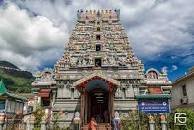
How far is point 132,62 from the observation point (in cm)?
3139

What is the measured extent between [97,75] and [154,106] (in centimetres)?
751

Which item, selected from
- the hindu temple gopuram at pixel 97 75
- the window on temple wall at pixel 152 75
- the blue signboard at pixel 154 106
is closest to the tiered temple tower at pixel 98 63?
the hindu temple gopuram at pixel 97 75

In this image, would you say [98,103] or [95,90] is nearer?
[95,90]

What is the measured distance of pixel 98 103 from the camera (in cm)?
3212

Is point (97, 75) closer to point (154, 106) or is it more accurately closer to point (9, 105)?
point (154, 106)

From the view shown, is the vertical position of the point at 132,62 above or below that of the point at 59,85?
above

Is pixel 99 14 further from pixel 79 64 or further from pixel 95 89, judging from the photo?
pixel 95 89

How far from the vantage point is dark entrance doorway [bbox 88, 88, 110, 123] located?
1073 inches

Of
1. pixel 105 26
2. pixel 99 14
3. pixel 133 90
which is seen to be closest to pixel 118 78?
pixel 133 90

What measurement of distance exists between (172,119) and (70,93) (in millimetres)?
14309

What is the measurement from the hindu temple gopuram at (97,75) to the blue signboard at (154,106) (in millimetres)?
6000

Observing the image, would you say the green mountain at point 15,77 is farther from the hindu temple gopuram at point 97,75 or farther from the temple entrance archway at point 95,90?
the temple entrance archway at point 95,90

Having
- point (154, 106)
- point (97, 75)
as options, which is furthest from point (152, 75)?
point (154, 106)

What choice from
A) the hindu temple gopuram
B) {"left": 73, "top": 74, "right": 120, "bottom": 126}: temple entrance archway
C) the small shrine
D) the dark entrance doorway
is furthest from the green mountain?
{"left": 73, "top": 74, "right": 120, "bottom": 126}: temple entrance archway
